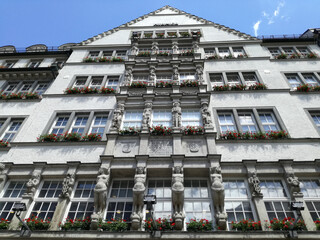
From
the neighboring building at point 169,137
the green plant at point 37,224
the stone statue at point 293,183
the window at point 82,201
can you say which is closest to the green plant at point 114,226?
the neighboring building at point 169,137

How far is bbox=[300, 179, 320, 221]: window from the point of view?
902 centimetres

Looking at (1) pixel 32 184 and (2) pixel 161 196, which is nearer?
(2) pixel 161 196

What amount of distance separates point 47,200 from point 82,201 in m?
1.48

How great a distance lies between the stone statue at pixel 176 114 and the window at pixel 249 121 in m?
2.26

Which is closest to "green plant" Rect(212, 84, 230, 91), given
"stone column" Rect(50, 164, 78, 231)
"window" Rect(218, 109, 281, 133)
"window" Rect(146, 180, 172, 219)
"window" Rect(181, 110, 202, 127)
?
"window" Rect(218, 109, 281, 133)

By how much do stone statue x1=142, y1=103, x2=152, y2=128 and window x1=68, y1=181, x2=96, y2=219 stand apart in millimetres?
3696

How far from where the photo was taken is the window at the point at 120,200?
362 inches

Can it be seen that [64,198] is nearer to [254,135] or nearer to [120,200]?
[120,200]

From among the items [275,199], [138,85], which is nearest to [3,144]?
[138,85]

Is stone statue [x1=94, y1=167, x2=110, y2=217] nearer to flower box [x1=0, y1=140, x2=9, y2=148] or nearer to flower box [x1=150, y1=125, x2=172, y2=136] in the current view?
flower box [x1=150, y1=125, x2=172, y2=136]

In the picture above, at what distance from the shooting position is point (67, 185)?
980 cm

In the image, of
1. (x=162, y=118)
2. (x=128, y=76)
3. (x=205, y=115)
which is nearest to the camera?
(x=205, y=115)

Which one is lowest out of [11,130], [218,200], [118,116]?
[218,200]

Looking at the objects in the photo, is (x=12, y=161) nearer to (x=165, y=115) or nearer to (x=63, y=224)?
(x=63, y=224)
